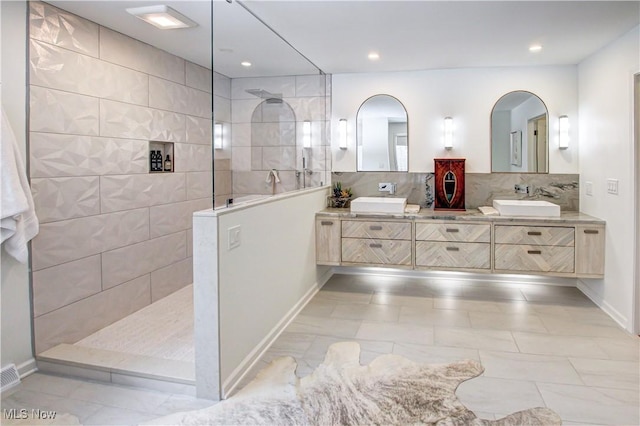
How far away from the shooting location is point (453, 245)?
4219 millimetres

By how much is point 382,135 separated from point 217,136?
2.55 metres

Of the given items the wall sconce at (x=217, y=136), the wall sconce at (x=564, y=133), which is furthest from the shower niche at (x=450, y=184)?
the wall sconce at (x=217, y=136)

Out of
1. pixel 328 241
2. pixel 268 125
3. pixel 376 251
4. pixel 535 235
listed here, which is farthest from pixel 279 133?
pixel 535 235

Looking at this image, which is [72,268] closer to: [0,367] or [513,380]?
[0,367]

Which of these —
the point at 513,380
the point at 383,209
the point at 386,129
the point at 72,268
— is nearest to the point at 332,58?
the point at 386,129

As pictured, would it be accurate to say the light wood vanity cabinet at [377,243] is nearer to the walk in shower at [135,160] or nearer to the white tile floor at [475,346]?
the white tile floor at [475,346]

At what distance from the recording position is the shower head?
3.44 meters

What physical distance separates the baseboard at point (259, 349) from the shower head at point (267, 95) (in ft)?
5.68

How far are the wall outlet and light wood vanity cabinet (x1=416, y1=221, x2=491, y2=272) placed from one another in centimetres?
211

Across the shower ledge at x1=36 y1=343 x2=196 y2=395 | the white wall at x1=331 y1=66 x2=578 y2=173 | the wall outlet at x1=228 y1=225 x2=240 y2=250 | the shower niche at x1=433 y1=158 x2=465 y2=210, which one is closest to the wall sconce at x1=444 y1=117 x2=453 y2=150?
the white wall at x1=331 y1=66 x2=578 y2=173

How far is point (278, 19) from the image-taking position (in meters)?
3.14

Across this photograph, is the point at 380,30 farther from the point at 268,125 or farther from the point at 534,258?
the point at 534,258

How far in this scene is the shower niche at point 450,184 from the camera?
4.68m

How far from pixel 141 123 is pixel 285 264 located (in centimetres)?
171
